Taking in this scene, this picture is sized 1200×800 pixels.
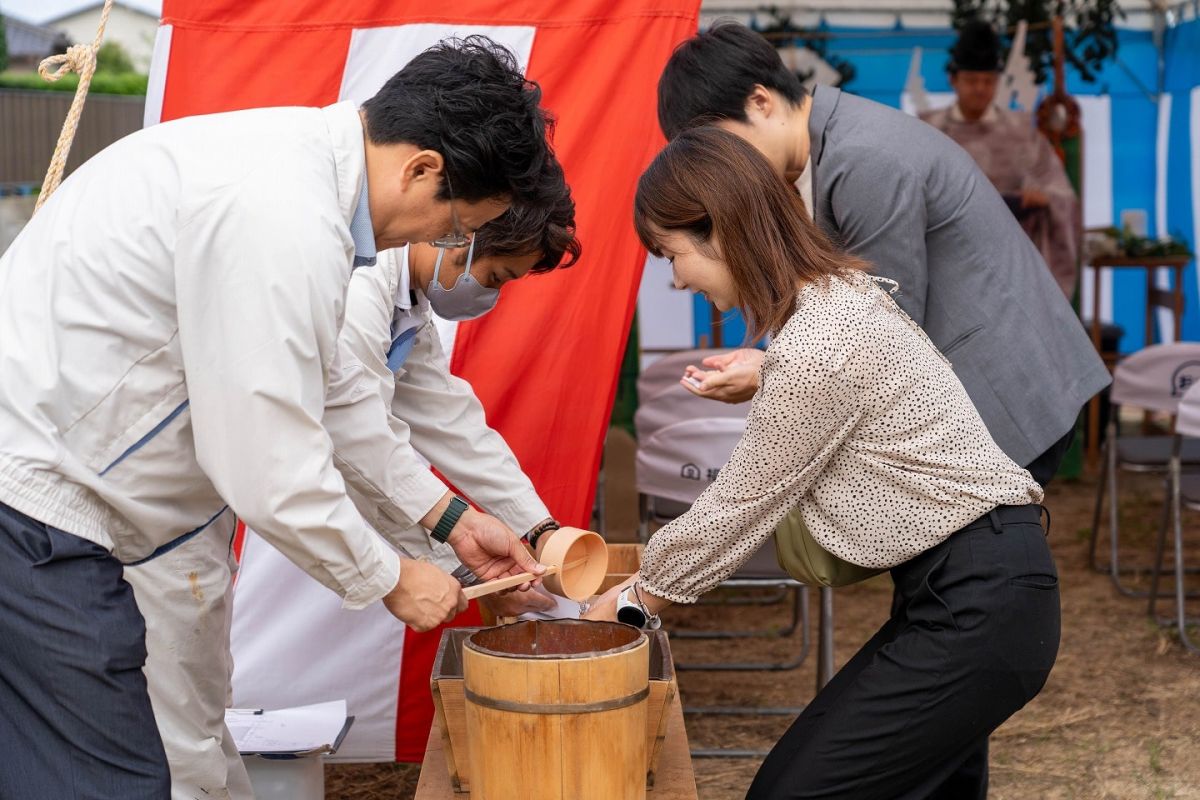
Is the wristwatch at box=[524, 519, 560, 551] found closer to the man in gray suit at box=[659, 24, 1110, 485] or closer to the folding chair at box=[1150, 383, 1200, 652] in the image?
the man in gray suit at box=[659, 24, 1110, 485]

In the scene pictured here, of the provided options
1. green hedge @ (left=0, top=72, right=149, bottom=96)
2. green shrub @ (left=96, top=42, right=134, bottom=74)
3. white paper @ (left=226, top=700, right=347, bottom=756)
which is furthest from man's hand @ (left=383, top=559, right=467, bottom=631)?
green shrub @ (left=96, top=42, right=134, bottom=74)

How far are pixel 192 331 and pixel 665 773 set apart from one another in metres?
0.96

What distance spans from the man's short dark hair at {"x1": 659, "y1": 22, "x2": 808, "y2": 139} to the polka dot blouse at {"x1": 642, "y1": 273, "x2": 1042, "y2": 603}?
0.59 m

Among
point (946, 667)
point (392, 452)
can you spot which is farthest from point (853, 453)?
point (392, 452)

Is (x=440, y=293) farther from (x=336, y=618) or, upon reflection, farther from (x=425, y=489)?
(x=336, y=618)

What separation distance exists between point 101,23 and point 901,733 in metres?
1.96

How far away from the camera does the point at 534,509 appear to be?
250cm

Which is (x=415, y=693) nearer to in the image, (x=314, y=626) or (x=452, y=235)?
(x=314, y=626)

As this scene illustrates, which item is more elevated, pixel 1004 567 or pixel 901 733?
pixel 1004 567

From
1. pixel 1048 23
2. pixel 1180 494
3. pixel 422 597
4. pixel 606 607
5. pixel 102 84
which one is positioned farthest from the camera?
pixel 102 84

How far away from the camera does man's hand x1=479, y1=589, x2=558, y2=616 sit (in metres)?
2.22

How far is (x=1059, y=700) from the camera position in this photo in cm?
398

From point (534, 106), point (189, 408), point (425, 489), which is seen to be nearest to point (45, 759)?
point (189, 408)

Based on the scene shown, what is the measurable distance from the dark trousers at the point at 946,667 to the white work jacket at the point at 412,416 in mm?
786
